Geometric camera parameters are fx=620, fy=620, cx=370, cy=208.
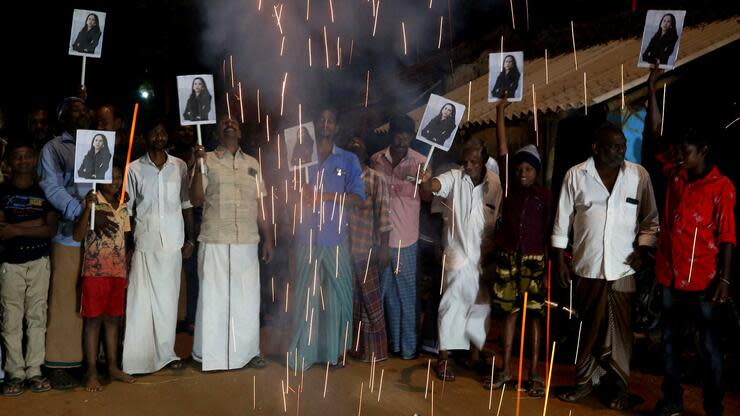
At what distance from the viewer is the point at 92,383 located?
494 cm

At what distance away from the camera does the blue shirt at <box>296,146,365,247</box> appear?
5613mm

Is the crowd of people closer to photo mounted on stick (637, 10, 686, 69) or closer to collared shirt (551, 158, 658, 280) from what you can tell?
collared shirt (551, 158, 658, 280)

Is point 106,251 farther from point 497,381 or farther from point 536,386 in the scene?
point 536,386

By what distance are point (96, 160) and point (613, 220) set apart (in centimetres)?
398

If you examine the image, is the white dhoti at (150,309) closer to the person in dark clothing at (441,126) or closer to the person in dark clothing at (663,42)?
the person in dark clothing at (441,126)

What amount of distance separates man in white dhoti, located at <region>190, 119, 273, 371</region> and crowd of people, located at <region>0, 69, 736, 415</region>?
0.06 feet

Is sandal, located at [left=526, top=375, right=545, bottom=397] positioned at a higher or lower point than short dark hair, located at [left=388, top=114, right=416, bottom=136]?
lower

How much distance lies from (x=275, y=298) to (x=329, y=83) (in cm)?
631

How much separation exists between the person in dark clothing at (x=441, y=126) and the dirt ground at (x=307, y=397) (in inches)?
82.2

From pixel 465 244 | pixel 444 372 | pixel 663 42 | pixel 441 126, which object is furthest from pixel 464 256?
pixel 663 42

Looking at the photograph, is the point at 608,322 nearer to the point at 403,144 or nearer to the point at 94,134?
the point at 403,144

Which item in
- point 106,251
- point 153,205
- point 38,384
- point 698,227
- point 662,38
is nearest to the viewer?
point 698,227

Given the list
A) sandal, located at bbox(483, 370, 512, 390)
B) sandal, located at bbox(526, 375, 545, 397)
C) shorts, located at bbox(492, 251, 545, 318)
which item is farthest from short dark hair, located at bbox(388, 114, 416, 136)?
sandal, located at bbox(526, 375, 545, 397)

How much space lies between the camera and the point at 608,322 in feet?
15.9
